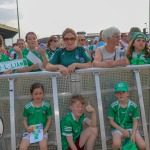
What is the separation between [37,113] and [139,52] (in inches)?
72.3

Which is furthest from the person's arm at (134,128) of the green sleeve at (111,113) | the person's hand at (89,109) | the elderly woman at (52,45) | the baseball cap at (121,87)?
the elderly woman at (52,45)

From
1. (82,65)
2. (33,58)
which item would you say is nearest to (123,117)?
(82,65)

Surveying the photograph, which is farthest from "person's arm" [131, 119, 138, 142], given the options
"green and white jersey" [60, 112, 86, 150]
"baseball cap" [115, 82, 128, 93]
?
"green and white jersey" [60, 112, 86, 150]

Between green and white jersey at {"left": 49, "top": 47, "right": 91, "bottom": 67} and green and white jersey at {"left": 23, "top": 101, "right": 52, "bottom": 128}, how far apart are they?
2.20ft

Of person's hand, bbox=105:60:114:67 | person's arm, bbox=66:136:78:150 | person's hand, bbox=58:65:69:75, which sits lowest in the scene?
person's arm, bbox=66:136:78:150

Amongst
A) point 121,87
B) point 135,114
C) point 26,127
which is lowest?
point 26,127

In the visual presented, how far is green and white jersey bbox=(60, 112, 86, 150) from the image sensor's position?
3928 mm

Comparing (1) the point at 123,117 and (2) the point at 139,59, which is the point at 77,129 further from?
(2) the point at 139,59

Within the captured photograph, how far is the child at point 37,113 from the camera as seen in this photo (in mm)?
3947

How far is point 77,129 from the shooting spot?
13.1 ft

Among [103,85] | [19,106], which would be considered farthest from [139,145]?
[19,106]

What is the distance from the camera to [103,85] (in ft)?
13.6

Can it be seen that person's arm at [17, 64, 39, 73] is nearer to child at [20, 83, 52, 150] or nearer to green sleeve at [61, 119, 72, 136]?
child at [20, 83, 52, 150]

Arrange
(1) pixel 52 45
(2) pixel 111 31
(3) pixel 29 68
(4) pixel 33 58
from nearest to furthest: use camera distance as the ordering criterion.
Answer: (2) pixel 111 31 → (3) pixel 29 68 → (4) pixel 33 58 → (1) pixel 52 45
